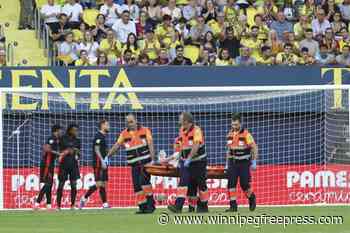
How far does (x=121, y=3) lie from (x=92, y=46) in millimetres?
2201

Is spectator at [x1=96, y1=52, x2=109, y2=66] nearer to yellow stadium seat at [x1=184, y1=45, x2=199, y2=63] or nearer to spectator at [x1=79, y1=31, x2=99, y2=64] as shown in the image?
spectator at [x1=79, y1=31, x2=99, y2=64]

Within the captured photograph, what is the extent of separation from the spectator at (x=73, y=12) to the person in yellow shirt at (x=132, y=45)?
4.53 ft

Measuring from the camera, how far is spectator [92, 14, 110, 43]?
28.0 meters

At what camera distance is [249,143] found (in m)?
21.9

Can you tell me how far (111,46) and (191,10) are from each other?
2.60 m

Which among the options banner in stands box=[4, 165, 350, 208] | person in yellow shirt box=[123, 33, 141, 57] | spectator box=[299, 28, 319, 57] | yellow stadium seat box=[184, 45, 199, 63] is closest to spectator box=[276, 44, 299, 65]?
spectator box=[299, 28, 319, 57]

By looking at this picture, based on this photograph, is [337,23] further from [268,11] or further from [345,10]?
[268,11]

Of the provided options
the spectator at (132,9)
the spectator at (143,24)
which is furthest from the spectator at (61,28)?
the spectator at (143,24)

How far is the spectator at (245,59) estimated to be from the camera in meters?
27.3

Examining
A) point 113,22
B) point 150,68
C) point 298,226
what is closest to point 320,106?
point 150,68

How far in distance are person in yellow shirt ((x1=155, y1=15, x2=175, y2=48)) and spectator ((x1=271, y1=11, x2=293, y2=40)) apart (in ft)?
8.17

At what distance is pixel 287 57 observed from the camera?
27703 millimetres

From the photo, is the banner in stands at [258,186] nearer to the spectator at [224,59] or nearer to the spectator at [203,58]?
the spectator at [224,59]

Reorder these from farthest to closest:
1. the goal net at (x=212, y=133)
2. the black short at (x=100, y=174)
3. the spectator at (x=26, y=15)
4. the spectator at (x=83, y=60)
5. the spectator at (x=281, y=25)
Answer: the spectator at (x=26, y=15), the spectator at (x=281, y=25), the spectator at (x=83, y=60), the goal net at (x=212, y=133), the black short at (x=100, y=174)
